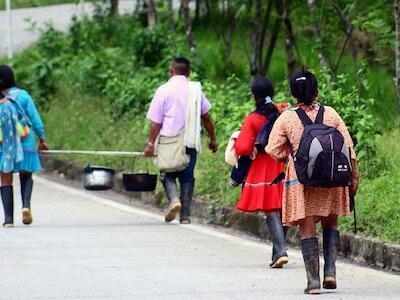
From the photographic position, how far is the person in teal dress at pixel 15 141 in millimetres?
13852

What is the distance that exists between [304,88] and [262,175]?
1.67 m

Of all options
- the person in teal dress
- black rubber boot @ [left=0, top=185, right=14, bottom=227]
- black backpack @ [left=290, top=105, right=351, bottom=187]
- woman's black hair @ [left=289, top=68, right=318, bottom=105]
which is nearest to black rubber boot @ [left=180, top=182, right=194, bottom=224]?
the person in teal dress

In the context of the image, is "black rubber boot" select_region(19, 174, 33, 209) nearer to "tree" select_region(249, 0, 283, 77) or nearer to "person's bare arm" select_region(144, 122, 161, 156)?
"person's bare arm" select_region(144, 122, 161, 156)

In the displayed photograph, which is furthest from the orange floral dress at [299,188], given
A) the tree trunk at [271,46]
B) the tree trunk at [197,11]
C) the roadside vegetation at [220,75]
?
the tree trunk at [197,11]

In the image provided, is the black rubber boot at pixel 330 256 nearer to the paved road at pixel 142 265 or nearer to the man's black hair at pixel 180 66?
the paved road at pixel 142 265

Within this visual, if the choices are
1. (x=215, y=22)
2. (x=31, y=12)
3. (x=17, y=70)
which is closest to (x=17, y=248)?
(x=17, y=70)

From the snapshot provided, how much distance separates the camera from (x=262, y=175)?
437 inches

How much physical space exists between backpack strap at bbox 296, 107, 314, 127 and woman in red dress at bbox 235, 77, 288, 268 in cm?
143

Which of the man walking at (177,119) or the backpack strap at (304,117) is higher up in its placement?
the backpack strap at (304,117)

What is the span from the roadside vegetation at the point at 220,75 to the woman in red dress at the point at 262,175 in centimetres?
112

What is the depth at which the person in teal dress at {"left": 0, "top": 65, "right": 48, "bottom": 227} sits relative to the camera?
45.4 ft

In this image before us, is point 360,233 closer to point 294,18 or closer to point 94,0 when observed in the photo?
point 294,18

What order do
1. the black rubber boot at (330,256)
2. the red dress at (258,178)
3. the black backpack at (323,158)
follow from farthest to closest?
1. the red dress at (258,178)
2. the black rubber boot at (330,256)
3. the black backpack at (323,158)

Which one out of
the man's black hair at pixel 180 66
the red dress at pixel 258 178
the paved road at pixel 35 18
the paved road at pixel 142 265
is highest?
the paved road at pixel 35 18
